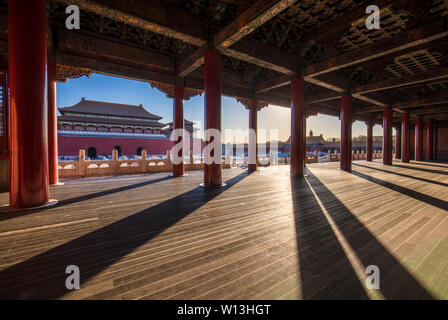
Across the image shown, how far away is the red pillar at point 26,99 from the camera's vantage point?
3568 millimetres

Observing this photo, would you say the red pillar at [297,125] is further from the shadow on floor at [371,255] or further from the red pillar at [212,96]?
the shadow on floor at [371,255]

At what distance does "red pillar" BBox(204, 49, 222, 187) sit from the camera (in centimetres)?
587

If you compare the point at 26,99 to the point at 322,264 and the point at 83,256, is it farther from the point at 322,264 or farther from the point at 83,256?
the point at 322,264

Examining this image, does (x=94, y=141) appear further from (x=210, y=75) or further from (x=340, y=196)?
(x=340, y=196)

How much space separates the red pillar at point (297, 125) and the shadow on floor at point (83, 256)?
20.9 ft

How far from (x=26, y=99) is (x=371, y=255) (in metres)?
5.80

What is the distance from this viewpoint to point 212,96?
5.90m

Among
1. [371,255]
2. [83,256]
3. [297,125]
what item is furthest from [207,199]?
[297,125]

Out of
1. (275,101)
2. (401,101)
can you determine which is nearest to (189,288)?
(275,101)

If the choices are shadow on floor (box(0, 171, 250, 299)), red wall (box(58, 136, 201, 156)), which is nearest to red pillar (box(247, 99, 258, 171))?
shadow on floor (box(0, 171, 250, 299))

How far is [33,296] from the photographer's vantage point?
57.0 inches

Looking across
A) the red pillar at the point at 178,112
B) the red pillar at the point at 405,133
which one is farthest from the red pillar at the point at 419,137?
the red pillar at the point at 178,112

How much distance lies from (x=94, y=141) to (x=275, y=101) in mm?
20530

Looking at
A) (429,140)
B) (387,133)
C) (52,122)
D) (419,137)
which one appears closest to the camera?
(52,122)
